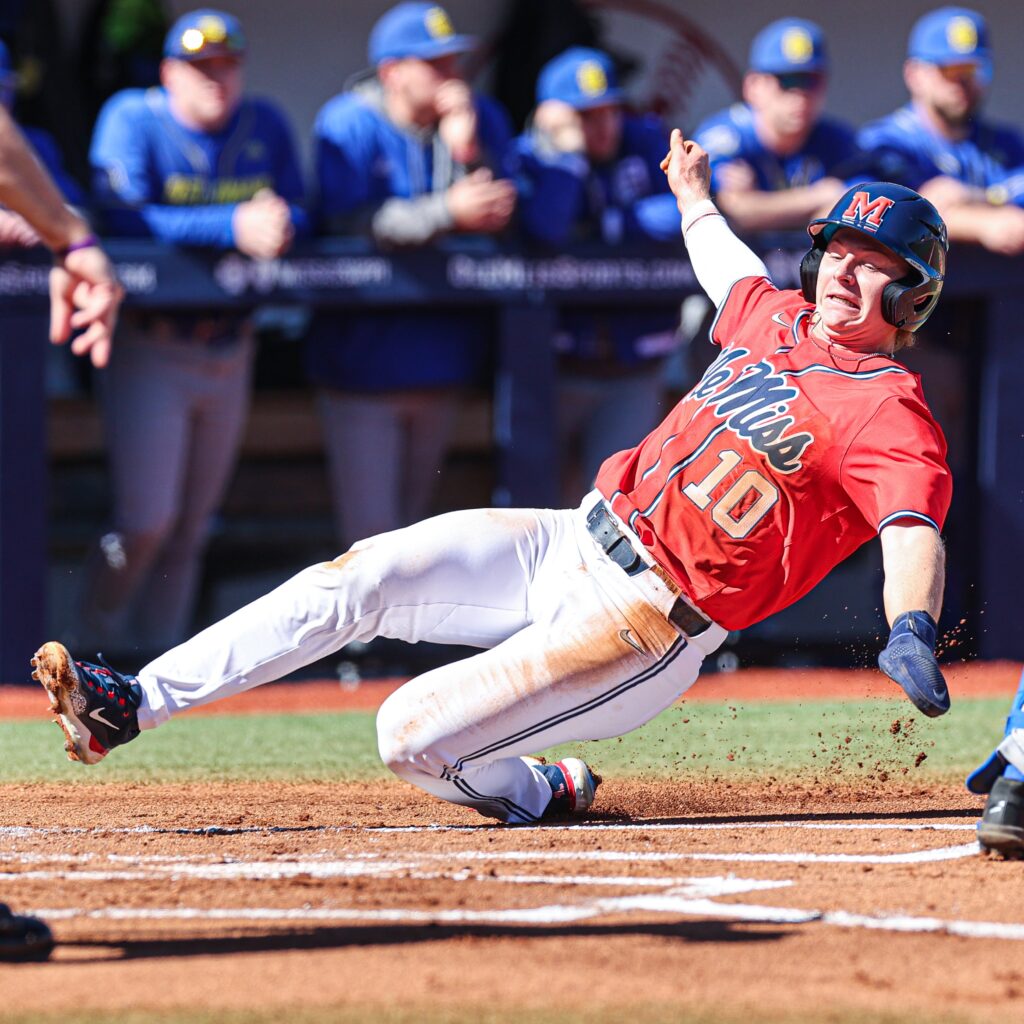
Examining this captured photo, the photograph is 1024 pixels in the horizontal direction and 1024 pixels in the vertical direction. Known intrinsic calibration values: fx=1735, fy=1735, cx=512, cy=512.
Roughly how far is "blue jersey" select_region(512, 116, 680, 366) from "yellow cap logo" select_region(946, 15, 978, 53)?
1303 millimetres

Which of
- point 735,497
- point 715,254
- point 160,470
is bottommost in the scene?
point 160,470

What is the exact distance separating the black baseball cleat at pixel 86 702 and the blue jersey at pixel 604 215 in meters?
3.50

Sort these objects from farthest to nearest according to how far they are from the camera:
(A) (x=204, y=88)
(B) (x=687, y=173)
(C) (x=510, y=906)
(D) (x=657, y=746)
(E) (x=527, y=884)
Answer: (A) (x=204, y=88) → (D) (x=657, y=746) → (B) (x=687, y=173) → (E) (x=527, y=884) → (C) (x=510, y=906)

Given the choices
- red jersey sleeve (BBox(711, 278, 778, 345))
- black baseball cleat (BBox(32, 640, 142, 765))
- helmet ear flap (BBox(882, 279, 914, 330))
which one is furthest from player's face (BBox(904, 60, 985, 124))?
black baseball cleat (BBox(32, 640, 142, 765))

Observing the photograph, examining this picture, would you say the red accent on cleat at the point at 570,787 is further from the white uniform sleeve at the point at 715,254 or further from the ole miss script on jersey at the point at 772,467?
the white uniform sleeve at the point at 715,254

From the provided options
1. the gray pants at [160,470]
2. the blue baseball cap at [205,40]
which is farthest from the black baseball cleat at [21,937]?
the blue baseball cap at [205,40]

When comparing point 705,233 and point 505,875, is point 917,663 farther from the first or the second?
point 705,233

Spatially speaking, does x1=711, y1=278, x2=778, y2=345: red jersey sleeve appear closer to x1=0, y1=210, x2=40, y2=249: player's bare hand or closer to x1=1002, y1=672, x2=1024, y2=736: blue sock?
x1=1002, y1=672, x2=1024, y2=736: blue sock

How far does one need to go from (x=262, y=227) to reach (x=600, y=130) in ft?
4.71

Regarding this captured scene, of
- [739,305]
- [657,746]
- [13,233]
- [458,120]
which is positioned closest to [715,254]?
[739,305]

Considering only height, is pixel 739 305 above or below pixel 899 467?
above

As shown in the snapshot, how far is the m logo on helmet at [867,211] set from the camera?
3.58m

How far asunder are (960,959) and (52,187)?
2.46 metres

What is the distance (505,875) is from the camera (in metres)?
3.23
